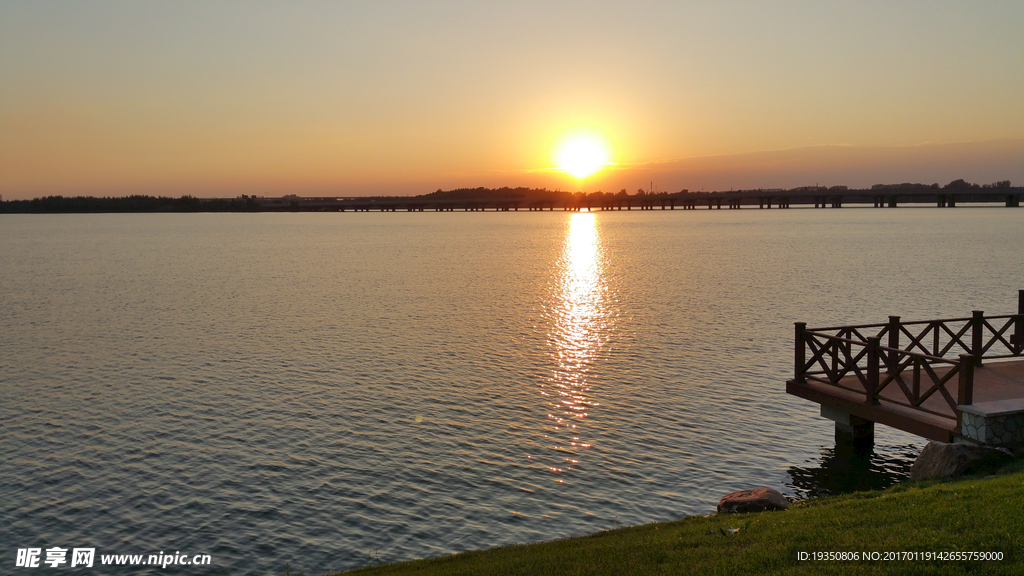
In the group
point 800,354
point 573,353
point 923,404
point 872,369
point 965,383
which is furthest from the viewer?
point 573,353

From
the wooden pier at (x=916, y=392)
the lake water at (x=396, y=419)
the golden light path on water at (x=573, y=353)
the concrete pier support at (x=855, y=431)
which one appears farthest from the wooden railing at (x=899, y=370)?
the golden light path on water at (x=573, y=353)

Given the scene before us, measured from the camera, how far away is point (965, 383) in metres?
14.9

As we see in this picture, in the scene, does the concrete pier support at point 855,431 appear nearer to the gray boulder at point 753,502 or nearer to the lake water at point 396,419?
the lake water at point 396,419

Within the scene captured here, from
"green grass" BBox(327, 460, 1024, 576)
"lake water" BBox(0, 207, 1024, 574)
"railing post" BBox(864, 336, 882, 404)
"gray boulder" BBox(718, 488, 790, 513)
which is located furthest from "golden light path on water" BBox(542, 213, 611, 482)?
"railing post" BBox(864, 336, 882, 404)

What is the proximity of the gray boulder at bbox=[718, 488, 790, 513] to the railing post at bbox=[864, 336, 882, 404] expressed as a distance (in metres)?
4.95

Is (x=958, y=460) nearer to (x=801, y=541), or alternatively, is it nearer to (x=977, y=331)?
(x=801, y=541)

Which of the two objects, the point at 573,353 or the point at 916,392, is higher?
the point at 916,392

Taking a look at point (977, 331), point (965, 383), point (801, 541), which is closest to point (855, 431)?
point (965, 383)

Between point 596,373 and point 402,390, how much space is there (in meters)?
7.44

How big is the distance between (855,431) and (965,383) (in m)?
3.92

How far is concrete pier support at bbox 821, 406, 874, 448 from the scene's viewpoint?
1844cm

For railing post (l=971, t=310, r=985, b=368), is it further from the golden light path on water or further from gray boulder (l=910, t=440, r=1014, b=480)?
the golden light path on water

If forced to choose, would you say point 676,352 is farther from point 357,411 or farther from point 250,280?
point 250,280

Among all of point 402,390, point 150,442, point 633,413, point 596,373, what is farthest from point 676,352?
point 150,442
